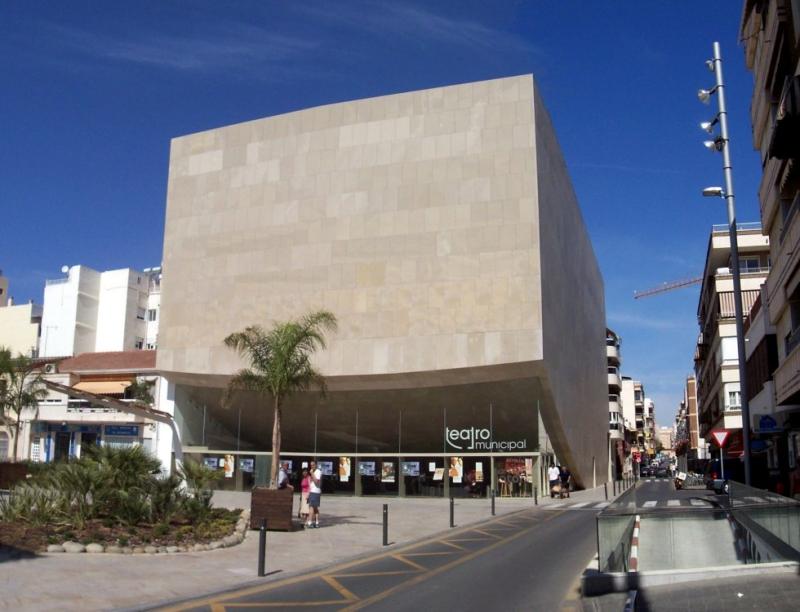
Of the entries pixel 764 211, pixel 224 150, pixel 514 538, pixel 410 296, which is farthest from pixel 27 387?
pixel 764 211

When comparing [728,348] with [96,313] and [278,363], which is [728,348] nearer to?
[278,363]

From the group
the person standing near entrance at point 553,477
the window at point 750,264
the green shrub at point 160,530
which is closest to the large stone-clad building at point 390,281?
the person standing near entrance at point 553,477

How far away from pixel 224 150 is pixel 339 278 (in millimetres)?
11856

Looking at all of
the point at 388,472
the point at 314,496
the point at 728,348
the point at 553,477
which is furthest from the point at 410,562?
the point at 728,348

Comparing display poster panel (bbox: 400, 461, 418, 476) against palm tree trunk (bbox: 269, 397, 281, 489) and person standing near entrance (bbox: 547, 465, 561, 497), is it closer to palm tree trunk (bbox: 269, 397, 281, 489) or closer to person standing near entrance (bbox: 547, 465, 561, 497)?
person standing near entrance (bbox: 547, 465, 561, 497)

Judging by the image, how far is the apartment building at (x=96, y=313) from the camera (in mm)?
66938

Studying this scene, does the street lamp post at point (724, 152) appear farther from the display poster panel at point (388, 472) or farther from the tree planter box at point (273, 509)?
the display poster panel at point (388, 472)

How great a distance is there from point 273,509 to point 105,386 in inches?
1350

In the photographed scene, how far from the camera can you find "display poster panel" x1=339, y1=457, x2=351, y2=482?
1578 inches

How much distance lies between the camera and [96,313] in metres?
68.9

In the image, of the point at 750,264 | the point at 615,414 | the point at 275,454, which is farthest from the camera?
the point at 615,414

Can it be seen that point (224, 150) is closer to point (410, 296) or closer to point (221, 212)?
point (221, 212)

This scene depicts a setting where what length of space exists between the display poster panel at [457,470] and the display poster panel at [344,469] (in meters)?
5.61

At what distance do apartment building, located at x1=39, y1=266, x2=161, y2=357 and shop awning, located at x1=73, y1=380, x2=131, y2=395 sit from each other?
49.2 ft
